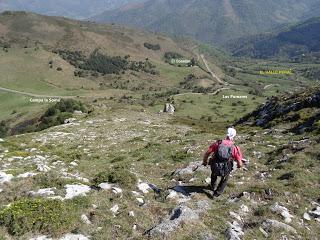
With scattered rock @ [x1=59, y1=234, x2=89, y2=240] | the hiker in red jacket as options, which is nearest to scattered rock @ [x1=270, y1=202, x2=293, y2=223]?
the hiker in red jacket

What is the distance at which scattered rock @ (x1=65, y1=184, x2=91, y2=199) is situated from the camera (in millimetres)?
15719

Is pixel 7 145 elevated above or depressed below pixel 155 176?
below

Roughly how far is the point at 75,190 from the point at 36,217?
3.06 meters

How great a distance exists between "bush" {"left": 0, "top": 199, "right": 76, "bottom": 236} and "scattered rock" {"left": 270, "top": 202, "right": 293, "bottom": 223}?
759 cm

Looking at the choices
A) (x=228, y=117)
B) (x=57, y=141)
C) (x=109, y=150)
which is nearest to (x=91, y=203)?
(x=109, y=150)

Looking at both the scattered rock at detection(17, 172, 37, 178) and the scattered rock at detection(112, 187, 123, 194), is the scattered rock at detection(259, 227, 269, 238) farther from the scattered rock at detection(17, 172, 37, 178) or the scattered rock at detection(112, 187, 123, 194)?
the scattered rock at detection(17, 172, 37, 178)

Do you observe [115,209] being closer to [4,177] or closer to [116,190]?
[116,190]

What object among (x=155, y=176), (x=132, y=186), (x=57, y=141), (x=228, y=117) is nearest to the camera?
(x=132, y=186)

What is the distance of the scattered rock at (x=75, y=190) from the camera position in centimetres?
1572

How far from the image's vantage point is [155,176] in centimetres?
2139

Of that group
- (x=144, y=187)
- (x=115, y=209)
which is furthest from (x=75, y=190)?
(x=144, y=187)

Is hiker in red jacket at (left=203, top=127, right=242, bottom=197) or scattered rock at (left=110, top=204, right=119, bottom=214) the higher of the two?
hiker in red jacket at (left=203, top=127, right=242, bottom=197)

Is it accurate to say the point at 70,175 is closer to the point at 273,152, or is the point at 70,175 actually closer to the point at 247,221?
the point at 247,221

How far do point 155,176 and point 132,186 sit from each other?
12.2 ft
